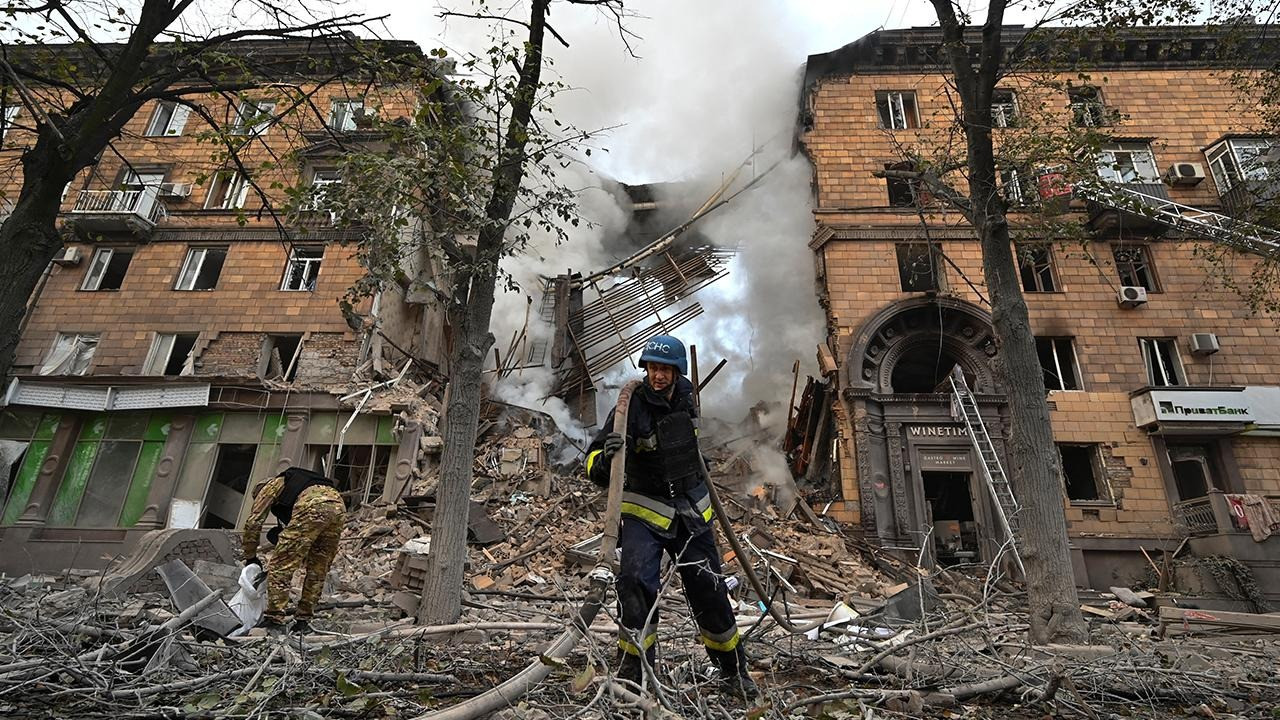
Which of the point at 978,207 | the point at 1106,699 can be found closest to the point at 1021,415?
the point at 978,207

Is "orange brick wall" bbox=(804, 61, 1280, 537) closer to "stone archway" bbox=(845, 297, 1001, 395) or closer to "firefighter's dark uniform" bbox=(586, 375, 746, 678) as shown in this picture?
"stone archway" bbox=(845, 297, 1001, 395)

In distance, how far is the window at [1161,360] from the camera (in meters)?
15.2

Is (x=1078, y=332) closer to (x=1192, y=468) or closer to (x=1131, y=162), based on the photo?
(x=1192, y=468)

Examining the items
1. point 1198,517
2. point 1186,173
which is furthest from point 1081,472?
point 1186,173

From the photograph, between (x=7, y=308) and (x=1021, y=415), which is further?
(x=1021, y=415)

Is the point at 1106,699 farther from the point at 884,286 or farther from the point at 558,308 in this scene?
the point at 558,308

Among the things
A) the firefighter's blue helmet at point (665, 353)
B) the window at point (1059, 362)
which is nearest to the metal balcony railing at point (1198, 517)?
the window at point (1059, 362)

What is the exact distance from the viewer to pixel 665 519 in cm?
370

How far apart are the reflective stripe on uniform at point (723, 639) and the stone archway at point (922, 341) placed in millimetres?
12389

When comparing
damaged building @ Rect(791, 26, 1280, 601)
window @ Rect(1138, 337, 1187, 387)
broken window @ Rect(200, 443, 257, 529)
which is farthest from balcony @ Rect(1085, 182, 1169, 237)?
broken window @ Rect(200, 443, 257, 529)

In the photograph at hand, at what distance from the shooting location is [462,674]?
3.80 meters

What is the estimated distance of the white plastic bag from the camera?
4945 millimetres

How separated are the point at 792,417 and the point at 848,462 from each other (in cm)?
309

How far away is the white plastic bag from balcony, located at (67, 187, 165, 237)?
16330mm
